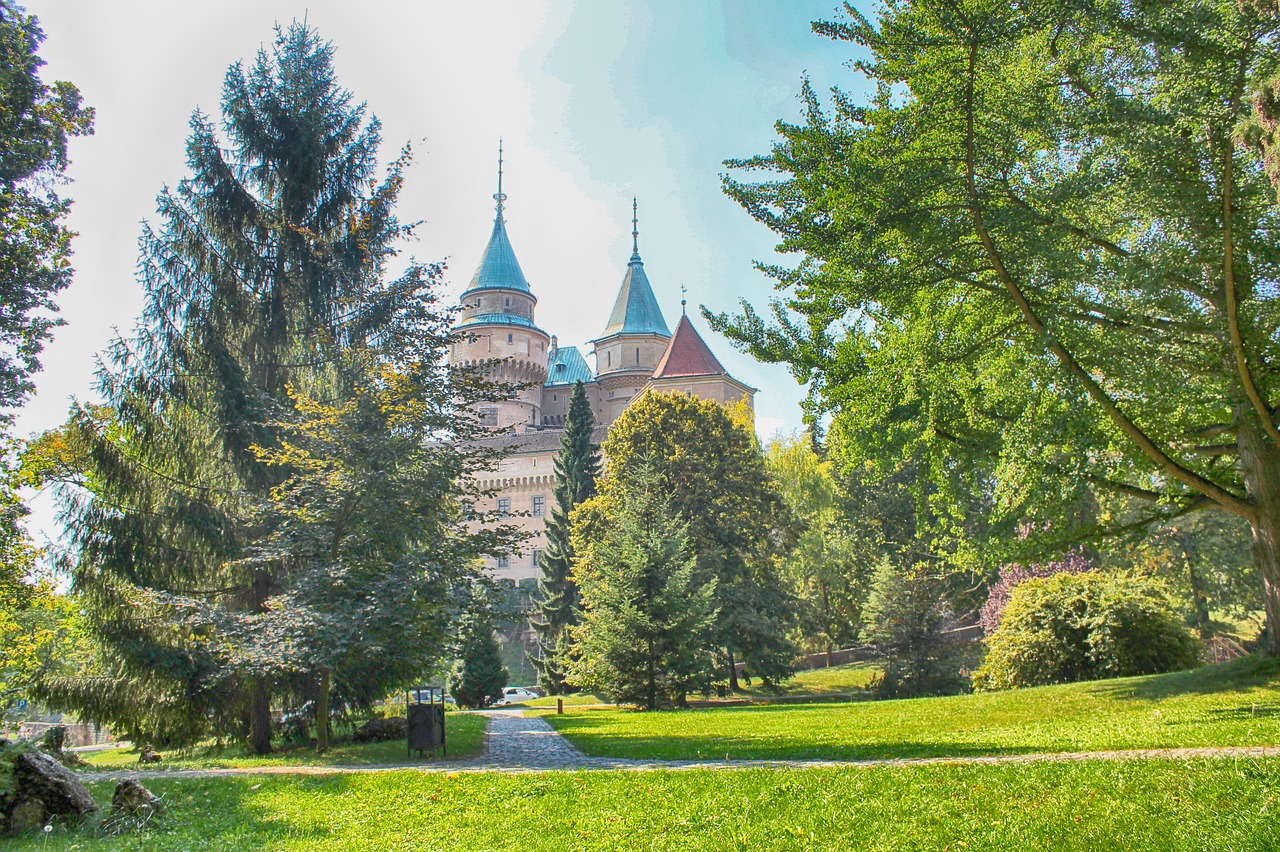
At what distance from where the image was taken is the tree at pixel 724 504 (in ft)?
88.7

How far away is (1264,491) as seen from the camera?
11312 millimetres

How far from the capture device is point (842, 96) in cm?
1085

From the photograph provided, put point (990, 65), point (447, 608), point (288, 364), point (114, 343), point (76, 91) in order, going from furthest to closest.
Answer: point (288, 364) < point (114, 343) < point (76, 91) < point (447, 608) < point (990, 65)

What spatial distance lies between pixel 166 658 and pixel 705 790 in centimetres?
1083

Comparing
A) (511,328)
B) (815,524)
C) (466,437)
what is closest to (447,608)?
(466,437)

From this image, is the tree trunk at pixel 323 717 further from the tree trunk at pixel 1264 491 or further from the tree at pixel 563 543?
the tree at pixel 563 543

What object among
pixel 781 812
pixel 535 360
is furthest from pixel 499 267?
pixel 781 812

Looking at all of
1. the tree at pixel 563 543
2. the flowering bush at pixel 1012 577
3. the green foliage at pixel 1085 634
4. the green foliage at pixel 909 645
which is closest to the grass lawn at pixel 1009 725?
the green foliage at pixel 1085 634

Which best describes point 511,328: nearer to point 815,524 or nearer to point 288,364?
point 815,524

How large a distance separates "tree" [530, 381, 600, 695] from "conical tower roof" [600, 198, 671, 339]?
2744 centimetres

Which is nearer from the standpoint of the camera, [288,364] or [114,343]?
[114,343]

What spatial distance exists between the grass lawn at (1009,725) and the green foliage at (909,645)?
819 centimetres

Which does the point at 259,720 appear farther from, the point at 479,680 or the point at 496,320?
the point at 496,320

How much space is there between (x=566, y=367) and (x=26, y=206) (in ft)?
214
